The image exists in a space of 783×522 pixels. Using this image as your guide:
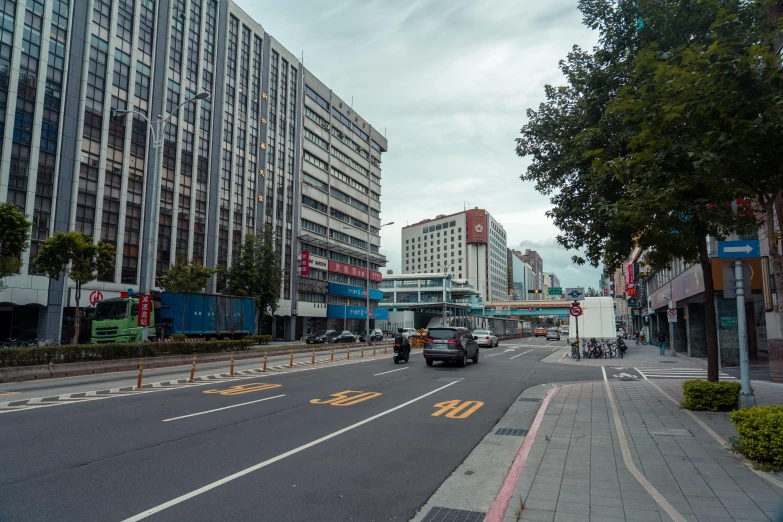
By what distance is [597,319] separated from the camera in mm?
30625

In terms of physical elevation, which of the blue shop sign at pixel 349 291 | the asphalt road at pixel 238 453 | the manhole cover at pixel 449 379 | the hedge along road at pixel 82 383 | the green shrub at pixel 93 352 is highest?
the blue shop sign at pixel 349 291

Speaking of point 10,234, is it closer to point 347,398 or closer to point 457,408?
point 347,398

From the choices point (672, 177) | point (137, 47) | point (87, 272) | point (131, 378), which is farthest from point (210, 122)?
point (672, 177)

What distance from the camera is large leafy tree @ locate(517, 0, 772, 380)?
30.4 feet

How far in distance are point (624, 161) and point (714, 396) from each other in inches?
216

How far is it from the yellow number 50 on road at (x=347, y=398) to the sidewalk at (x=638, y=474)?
4.88 meters

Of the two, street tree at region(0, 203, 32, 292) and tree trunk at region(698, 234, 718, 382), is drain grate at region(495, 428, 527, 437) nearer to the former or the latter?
tree trunk at region(698, 234, 718, 382)

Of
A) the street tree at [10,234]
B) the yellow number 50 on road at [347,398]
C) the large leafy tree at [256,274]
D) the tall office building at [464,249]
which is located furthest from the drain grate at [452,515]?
the tall office building at [464,249]

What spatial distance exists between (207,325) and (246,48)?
3665 centimetres

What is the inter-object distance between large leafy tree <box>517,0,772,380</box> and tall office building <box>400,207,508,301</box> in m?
136

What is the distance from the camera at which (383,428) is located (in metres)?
9.33

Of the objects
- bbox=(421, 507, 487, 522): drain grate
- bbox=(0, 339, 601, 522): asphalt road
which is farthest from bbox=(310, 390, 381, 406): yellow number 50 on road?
bbox=(421, 507, 487, 522): drain grate

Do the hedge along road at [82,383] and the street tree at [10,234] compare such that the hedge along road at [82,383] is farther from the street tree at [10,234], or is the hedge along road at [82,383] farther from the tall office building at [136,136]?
the tall office building at [136,136]

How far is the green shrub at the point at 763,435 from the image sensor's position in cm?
641
